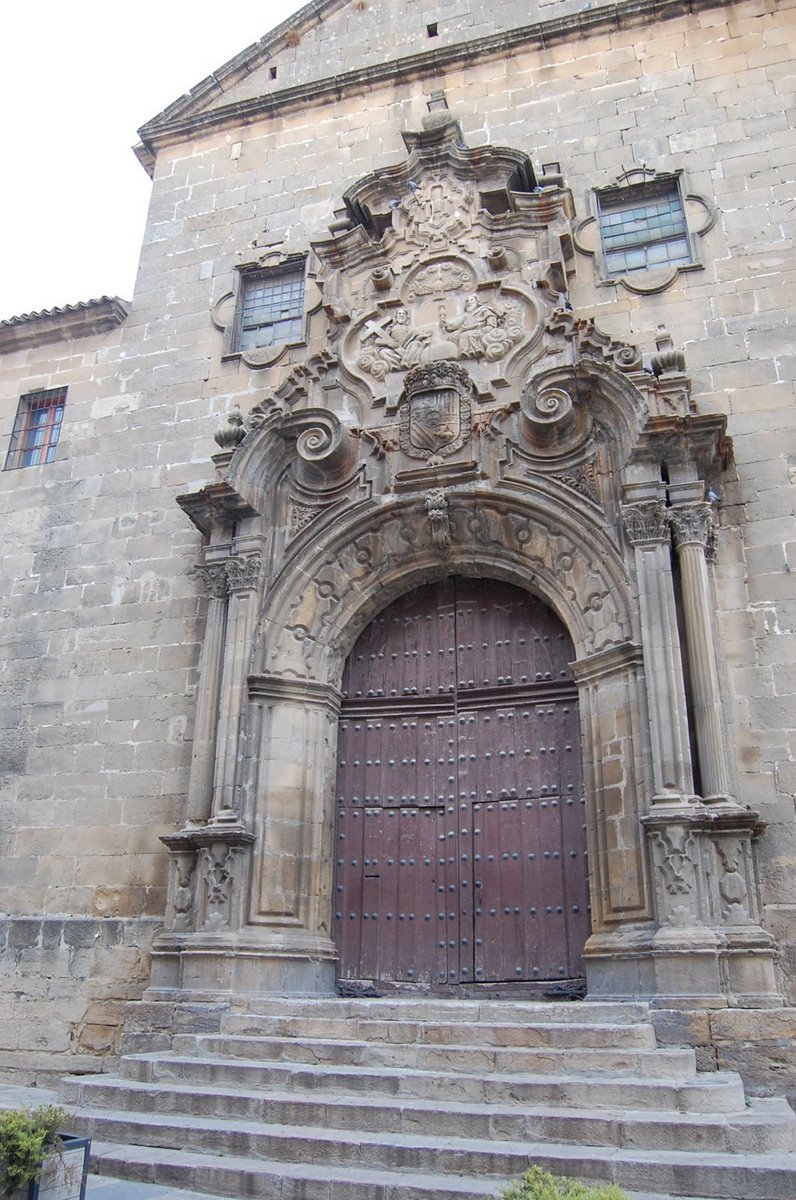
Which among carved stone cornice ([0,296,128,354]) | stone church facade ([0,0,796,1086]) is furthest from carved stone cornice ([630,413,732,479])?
carved stone cornice ([0,296,128,354])

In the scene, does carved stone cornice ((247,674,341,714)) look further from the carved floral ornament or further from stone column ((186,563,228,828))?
stone column ((186,563,228,828))

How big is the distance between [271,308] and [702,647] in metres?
6.77

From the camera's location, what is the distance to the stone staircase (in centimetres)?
496

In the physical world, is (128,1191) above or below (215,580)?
below

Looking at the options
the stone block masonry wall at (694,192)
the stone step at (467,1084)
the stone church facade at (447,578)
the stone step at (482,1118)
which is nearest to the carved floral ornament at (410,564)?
the stone church facade at (447,578)

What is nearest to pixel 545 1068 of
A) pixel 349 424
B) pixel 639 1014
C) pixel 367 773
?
pixel 639 1014

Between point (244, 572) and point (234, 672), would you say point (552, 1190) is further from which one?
point (244, 572)

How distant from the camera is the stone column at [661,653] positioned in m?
7.40

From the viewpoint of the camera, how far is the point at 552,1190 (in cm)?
360

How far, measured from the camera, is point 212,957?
793 centimetres

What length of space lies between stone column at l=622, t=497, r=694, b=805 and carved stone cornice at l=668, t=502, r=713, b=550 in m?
0.08

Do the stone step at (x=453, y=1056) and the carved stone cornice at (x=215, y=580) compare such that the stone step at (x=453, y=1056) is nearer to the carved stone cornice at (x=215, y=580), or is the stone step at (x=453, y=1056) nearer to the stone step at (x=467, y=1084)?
the stone step at (x=467, y=1084)

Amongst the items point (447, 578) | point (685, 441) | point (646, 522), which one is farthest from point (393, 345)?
point (646, 522)

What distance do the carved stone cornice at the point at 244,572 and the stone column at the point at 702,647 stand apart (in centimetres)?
376
